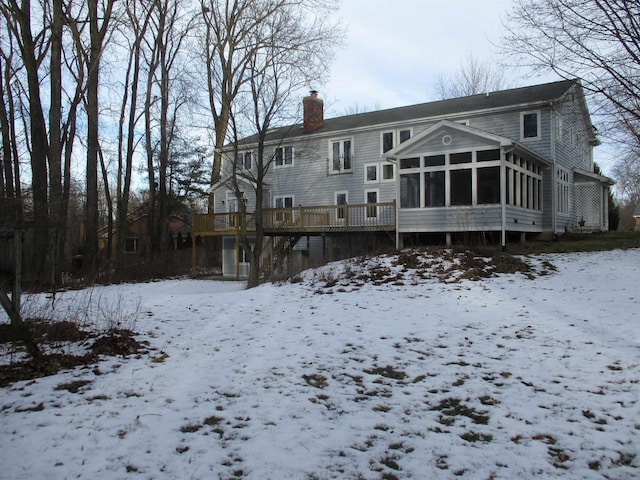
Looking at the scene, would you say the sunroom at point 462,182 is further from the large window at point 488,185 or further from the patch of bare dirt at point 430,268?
the patch of bare dirt at point 430,268

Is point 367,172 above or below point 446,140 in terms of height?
below

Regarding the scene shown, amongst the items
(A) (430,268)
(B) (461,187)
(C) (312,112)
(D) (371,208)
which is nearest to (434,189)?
(B) (461,187)

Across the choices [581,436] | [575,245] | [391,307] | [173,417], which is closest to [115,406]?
[173,417]

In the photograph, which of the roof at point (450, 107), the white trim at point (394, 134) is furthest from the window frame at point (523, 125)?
the white trim at point (394, 134)

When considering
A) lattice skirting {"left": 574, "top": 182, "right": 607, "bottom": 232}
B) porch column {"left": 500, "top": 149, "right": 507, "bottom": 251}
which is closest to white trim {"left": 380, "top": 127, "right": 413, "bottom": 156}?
porch column {"left": 500, "top": 149, "right": 507, "bottom": 251}

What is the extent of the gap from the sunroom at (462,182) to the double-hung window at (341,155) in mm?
5155

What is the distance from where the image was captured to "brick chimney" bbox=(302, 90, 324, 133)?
75.2ft

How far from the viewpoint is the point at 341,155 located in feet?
69.7

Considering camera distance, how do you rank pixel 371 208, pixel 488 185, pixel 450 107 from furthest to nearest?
pixel 450 107 → pixel 371 208 → pixel 488 185

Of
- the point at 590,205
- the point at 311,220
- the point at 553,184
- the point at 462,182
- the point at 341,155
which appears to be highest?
the point at 341,155

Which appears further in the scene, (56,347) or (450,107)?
(450,107)

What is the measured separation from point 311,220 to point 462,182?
20.9 ft

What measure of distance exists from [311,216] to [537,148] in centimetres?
902

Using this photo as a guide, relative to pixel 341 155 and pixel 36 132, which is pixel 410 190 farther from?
pixel 36 132
